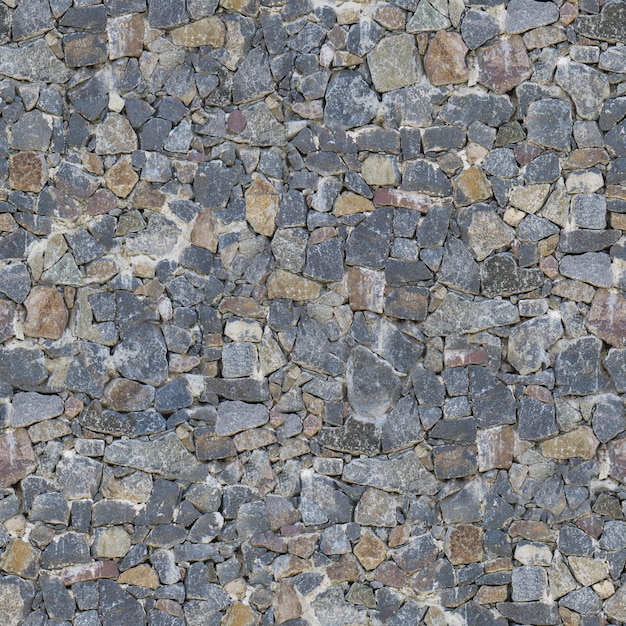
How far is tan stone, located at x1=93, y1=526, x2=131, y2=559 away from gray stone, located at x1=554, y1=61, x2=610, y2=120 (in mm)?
3175

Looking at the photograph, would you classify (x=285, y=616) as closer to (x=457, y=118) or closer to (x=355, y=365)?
(x=355, y=365)

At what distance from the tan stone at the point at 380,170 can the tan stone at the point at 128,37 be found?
1317 millimetres

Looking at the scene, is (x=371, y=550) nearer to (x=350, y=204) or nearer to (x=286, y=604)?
(x=286, y=604)

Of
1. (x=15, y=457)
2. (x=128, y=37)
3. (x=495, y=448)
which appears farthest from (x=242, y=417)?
(x=128, y=37)

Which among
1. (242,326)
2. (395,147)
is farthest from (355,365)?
(395,147)

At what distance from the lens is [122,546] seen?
5.83 m

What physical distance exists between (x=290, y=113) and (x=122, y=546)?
240 centimetres

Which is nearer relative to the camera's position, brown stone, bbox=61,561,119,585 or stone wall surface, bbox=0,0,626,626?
stone wall surface, bbox=0,0,626,626

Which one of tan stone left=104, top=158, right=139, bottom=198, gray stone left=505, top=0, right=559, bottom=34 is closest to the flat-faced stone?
gray stone left=505, top=0, right=559, bottom=34

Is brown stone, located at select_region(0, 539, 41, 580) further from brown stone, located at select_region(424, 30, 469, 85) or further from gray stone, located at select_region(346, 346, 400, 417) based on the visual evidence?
brown stone, located at select_region(424, 30, 469, 85)

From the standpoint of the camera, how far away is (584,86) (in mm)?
5676

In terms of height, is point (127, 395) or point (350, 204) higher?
point (350, 204)

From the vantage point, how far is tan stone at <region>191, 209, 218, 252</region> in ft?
19.0

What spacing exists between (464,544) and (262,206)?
201cm
